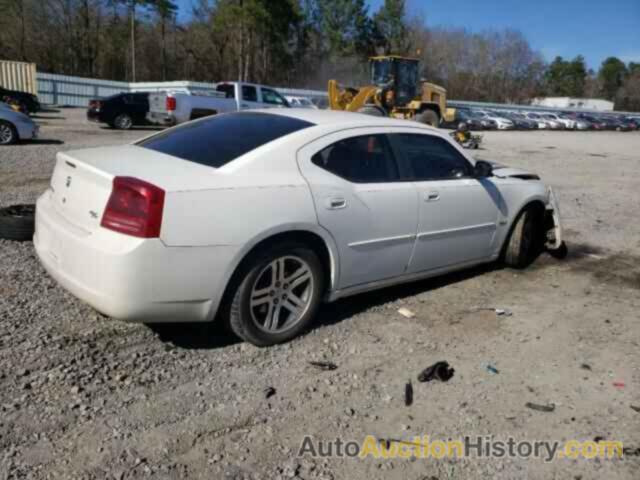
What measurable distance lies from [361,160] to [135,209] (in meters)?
1.73

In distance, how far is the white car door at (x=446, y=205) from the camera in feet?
14.5

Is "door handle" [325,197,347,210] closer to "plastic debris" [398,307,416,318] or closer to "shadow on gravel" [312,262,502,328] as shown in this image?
"shadow on gravel" [312,262,502,328]

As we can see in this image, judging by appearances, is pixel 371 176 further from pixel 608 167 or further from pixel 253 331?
pixel 608 167

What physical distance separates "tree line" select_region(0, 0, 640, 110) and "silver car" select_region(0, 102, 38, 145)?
40.0 m

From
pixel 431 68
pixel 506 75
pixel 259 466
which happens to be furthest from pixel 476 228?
pixel 506 75

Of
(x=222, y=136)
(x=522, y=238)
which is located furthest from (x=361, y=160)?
(x=522, y=238)

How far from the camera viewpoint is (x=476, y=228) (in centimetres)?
492

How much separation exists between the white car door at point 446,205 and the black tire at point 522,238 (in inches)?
19.3

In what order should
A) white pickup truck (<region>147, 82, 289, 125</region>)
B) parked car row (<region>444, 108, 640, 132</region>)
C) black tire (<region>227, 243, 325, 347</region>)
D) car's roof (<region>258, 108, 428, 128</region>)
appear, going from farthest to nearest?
parked car row (<region>444, 108, 640, 132</region>) → white pickup truck (<region>147, 82, 289, 125</region>) → car's roof (<region>258, 108, 428, 128</region>) → black tire (<region>227, 243, 325, 347</region>)

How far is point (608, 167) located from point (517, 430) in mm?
17156

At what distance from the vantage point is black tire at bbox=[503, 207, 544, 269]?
5.54m

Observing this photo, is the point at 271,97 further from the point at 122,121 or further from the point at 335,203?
the point at 335,203

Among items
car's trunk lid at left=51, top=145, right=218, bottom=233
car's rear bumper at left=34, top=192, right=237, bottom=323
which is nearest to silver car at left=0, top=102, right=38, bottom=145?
car's trunk lid at left=51, top=145, right=218, bottom=233

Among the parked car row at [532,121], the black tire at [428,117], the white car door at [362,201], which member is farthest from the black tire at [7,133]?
the parked car row at [532,121]
